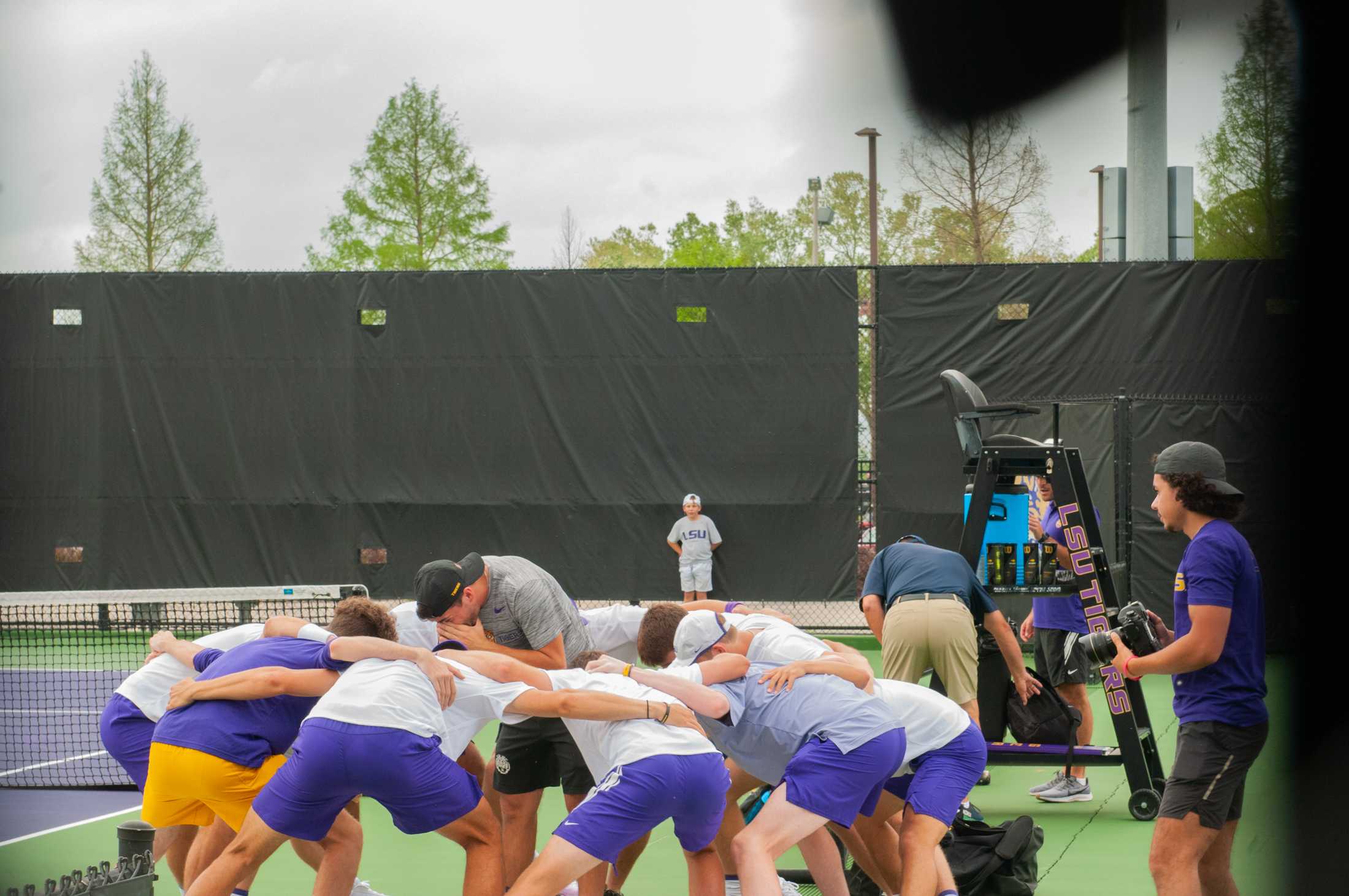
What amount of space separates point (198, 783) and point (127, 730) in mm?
644

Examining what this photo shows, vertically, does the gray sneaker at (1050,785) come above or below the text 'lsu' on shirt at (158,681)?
below

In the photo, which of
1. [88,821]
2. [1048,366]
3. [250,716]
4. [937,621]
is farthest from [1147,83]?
[1048,366]

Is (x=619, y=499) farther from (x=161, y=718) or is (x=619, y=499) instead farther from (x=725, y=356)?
(x=161, y=718)

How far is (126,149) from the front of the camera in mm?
17547

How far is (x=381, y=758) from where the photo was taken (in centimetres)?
365

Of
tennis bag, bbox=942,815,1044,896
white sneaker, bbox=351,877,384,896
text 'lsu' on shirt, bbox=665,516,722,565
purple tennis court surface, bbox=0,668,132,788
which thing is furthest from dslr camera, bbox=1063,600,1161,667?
text 'lsu' on shirt, bbox=665,516,722,565

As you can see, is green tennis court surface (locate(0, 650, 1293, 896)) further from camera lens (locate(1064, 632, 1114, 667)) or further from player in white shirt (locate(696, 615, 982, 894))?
player in white shirt (locate(696, 615, 982, 894))

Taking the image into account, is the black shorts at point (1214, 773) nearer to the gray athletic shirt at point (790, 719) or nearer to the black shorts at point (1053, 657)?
the gray athletic shirt at point (790, 719)

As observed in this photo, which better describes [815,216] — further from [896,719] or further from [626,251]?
[896,719]

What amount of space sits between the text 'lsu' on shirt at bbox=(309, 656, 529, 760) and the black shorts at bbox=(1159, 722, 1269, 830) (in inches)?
76.3

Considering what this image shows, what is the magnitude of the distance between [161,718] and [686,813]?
6.01ft

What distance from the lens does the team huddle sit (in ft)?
12.0

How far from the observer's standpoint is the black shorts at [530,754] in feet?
15.0

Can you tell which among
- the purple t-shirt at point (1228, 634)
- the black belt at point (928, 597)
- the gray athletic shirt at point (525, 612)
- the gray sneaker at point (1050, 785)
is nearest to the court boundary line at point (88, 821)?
the gray athletic shirt at point (525, 612)
